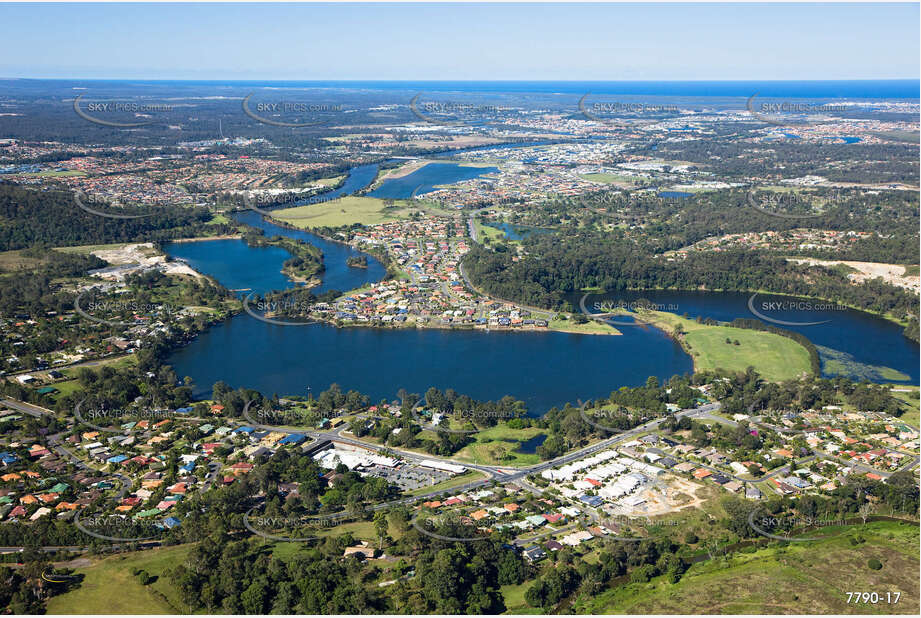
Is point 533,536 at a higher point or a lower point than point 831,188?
lower

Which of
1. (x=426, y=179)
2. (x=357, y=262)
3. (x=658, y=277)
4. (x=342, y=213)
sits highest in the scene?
(x=426, y=179)

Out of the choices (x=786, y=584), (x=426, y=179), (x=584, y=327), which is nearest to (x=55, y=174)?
(x=426, y=179)

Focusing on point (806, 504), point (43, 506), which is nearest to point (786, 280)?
point (806, 504)

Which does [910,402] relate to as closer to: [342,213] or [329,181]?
[342,213]

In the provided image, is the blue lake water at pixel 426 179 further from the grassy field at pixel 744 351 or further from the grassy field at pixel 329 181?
the grassy field at pixel 744 351

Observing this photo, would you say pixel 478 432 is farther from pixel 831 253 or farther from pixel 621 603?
pixel 831 253

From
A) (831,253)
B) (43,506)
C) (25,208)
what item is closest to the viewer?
(43,506)
